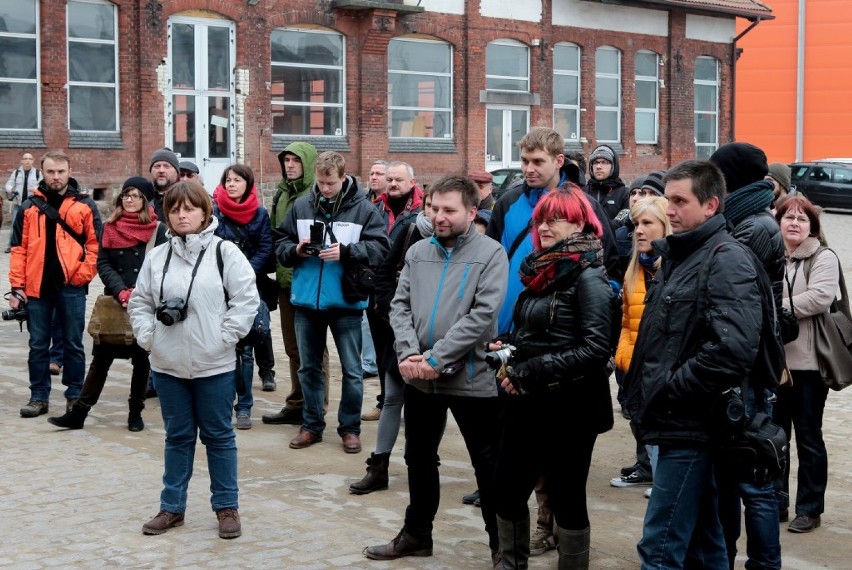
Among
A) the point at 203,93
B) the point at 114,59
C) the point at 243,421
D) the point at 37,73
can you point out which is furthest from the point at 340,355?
the point at 203,93

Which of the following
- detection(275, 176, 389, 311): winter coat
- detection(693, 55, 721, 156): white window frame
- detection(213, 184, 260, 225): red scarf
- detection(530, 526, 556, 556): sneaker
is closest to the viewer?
detection(530, 526, 556, 556): sneaker

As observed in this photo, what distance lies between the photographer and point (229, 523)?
246 inches

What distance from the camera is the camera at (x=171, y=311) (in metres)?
6.21

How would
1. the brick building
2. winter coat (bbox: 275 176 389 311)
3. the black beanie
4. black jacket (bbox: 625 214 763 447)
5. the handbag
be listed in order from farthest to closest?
the brick building
the handbag
winter coat (bbox: 275 176 389 311)
the black beanie
black jacket (bbox: 625 214 763 447)

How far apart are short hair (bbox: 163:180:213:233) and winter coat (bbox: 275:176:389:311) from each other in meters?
1.69

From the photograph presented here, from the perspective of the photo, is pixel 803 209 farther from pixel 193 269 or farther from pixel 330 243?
pixel 193 269

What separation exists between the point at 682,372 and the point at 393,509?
2.70 metres

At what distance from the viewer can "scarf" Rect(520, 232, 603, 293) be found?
5.29 m

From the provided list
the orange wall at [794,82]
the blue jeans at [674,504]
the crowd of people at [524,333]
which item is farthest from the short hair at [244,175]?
the orange wall at [794,82]

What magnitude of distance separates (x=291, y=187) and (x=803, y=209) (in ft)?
12.8

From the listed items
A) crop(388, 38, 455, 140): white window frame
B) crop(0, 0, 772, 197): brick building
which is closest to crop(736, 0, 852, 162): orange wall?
crop(0, 0, 772, 197): brick building

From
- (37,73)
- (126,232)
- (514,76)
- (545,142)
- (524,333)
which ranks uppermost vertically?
(514,76)

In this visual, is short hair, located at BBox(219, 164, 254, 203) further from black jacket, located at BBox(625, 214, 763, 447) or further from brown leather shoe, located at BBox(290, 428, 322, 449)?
black jacket, located at BBox(625, 214, 763, 447)

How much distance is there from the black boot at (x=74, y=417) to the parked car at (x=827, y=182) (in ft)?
103
